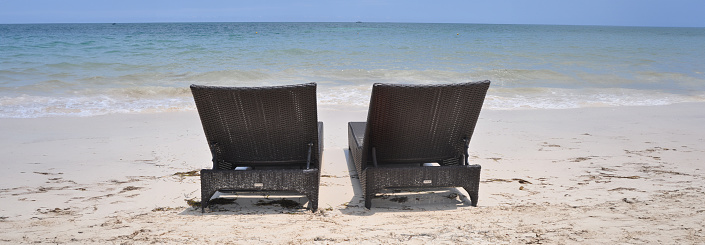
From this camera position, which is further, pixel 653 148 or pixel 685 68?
pixel 685 68

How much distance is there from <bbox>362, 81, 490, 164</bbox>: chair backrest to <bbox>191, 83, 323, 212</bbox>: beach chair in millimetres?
414

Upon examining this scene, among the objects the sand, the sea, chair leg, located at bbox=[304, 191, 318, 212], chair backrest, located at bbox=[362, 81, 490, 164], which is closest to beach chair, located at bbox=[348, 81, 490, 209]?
chair backrest, located at bbox=[362, 81, 490, 164]

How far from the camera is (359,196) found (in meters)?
3.58

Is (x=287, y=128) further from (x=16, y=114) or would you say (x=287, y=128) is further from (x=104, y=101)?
(x=104, y=101)

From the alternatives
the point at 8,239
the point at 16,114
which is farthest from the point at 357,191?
the point at 16,114

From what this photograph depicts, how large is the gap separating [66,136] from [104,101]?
3.06 m

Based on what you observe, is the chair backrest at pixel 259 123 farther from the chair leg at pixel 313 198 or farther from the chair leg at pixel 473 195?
the chair leg at pixel 473 195

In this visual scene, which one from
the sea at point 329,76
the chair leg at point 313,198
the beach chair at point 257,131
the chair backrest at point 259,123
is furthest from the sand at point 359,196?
the sea at point 329,76

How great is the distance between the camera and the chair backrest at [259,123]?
10.2ft

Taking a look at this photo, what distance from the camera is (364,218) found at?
314 centimetres

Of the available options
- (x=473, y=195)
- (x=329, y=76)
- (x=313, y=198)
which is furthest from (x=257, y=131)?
(x=329, y=76)

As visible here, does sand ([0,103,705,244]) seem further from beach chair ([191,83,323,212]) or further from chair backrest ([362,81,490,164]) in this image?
chair backrest ([362,81,490,164])

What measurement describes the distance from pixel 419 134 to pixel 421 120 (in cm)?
15

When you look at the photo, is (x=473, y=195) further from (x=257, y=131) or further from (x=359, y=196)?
(x=257, y=131)
